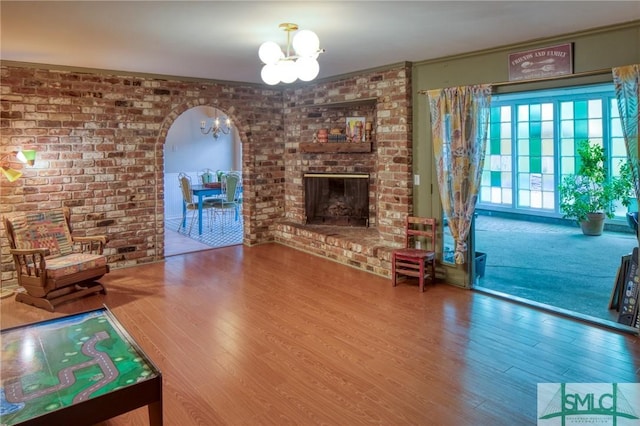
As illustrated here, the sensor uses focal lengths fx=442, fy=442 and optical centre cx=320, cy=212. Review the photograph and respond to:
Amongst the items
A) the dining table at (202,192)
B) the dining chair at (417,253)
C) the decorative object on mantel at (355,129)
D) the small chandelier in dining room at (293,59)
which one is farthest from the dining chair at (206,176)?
the small chandelier in dining room at (293,59)

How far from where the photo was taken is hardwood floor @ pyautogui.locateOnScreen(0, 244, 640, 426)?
8.19 ft

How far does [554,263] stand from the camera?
576cm

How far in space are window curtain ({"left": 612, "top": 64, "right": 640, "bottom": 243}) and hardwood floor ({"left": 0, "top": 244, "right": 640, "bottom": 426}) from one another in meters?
1.33

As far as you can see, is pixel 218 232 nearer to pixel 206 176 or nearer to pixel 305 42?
pixel 206 176

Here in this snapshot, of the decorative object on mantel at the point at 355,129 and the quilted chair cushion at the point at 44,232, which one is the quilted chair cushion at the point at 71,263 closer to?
the quilted chair cushion at the point at 44,232

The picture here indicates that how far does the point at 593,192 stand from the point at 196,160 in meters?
7.78

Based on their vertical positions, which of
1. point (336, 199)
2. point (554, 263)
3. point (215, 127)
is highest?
point (215, 127)

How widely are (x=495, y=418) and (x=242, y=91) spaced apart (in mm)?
5320

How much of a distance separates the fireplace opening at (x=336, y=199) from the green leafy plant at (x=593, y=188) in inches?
164

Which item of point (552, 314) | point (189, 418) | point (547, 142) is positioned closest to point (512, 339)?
point (552, 314)

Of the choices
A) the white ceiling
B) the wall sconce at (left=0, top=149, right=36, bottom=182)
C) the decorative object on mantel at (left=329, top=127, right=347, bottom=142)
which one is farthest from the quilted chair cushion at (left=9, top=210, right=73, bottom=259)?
the decorative object on mantel at (left=329, top=127, right=347, bottom=142)

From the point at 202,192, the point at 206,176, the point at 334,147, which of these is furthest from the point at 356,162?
the point at 206,176

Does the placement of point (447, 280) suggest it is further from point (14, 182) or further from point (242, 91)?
point (14, 182)

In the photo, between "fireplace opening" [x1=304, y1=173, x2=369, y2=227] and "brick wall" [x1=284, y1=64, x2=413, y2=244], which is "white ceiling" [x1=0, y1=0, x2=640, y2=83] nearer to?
"brick wall" [x1=284, y1=64, x2=413, y2=244]
